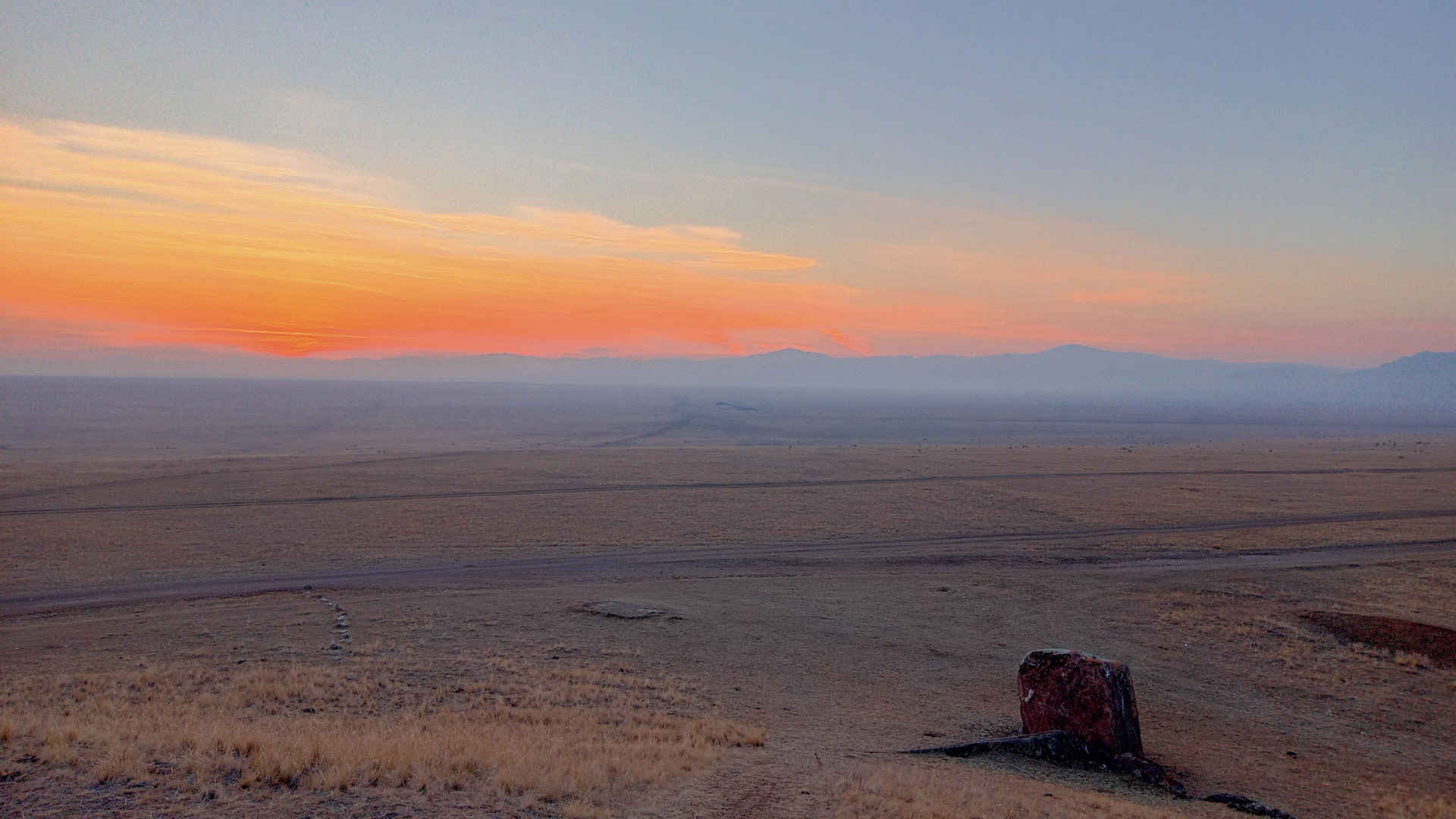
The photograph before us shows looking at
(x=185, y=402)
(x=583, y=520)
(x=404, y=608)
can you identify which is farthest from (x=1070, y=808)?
(x=185, y=402)

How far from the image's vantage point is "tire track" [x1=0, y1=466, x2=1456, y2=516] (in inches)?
1508

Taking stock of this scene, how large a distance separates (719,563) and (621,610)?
787cm

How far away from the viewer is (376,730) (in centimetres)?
1192

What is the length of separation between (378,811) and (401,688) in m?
7.60

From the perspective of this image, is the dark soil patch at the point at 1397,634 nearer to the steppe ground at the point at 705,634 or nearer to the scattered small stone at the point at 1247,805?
the steppe ground at the point at 705,634

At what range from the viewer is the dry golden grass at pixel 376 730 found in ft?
29.9

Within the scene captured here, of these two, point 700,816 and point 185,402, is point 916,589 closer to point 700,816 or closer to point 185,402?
point 700,816

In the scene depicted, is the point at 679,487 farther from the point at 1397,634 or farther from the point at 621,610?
the point at 1397,634

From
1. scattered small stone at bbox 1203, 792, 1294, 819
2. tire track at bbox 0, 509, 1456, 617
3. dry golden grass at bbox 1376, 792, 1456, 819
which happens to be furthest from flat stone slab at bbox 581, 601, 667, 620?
dry golden grass at bbox 1376, 792, 1456, 819

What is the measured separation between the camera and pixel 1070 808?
405 inches

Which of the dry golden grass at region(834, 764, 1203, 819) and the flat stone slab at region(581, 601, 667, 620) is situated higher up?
the dry golden grass at region(834, 764, 1203, 819)

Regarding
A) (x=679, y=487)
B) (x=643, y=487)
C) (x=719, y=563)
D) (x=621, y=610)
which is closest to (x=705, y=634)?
(x=621, y=610)

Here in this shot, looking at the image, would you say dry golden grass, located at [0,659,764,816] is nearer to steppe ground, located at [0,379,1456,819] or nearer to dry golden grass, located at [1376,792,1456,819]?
steppe ground, located at [0,379,1456,819]

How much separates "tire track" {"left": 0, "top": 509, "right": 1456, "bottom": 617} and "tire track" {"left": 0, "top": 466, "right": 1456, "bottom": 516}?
15885 mm
